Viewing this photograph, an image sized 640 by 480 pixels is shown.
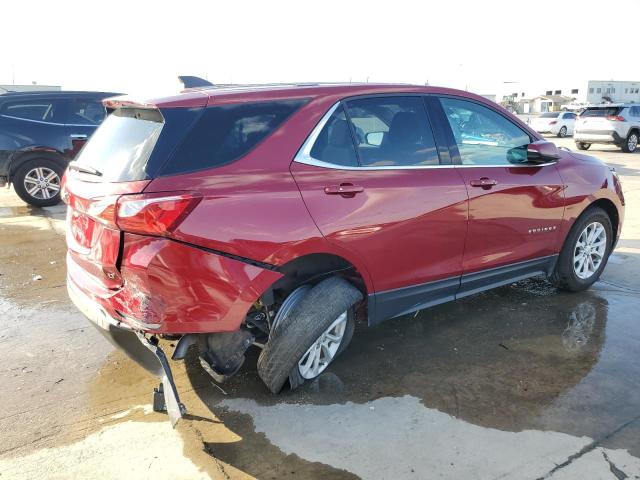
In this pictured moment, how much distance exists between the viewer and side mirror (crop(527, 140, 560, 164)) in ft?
12.9

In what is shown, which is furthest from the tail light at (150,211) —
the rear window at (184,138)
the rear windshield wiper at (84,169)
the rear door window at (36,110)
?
the rear door window at (36,110)

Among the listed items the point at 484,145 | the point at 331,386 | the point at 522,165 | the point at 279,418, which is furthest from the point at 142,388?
the point at 522,165

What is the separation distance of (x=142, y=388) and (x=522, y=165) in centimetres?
319

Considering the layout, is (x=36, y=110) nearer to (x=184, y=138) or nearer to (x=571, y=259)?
(x=184, y=138)

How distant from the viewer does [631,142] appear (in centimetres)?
1833

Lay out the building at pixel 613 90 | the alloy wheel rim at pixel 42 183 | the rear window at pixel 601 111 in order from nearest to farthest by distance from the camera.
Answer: the alloy wheel rim at pixel 42 183 → the rear window at pixel 601 111 → the building at pixel 613 90

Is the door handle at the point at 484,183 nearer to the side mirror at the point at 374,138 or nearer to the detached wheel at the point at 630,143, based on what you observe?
the side mirror at the point at 374,138

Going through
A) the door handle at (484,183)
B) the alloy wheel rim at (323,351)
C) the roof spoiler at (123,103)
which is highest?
the roof spoiler at (123,103)

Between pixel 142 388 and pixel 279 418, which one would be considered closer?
pixel 279 418

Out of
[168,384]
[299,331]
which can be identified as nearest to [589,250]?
[299,331]

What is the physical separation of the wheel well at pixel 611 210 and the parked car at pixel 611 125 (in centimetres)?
1500

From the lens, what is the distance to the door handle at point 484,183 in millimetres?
3613

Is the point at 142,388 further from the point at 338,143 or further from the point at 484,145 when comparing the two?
the point at 484,145

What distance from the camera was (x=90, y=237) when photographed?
2770 mm
